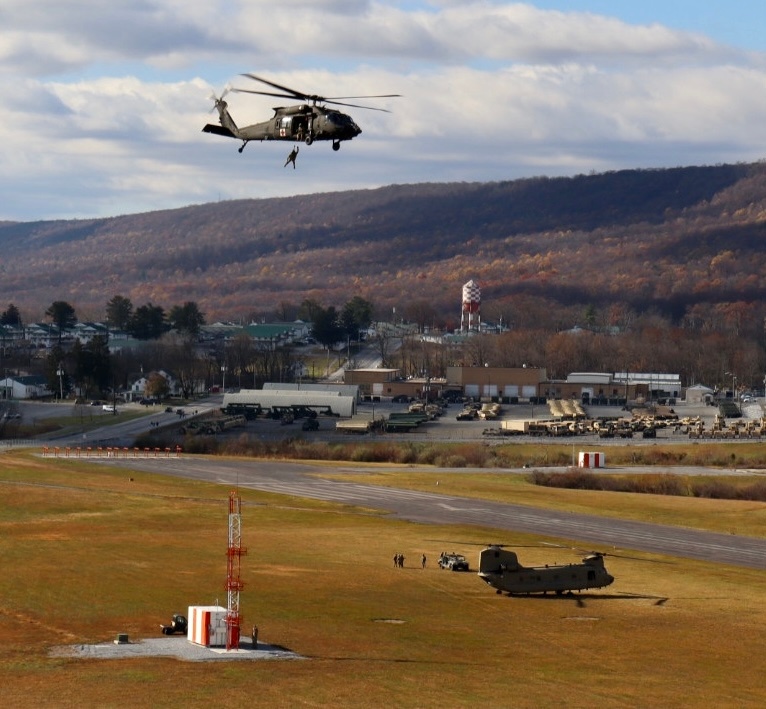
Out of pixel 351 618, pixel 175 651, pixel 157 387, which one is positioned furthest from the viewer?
pixel 157 387

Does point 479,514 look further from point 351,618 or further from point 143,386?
point 143,386

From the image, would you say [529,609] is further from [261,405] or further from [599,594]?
[261,405]

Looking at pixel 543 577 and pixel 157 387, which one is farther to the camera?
pixel 157 387

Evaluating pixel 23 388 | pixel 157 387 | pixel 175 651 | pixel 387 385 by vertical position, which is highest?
pixel 387 385

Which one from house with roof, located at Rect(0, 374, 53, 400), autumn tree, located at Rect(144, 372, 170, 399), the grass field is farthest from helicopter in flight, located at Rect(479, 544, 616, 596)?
house with roof, located at Rect(0, 374, 53, 400)

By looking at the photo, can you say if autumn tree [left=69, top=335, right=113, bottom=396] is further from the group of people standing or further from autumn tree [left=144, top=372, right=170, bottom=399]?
the group of people standing

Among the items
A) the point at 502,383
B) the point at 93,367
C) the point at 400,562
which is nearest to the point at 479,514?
the point at 400,562
